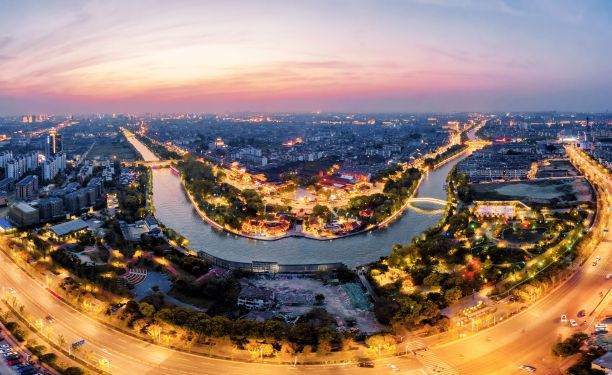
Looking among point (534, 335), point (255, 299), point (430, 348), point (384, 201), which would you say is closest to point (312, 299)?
point (255, 299)

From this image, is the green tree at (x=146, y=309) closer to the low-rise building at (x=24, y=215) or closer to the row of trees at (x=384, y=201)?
the row of trees at (x=384, y=201)

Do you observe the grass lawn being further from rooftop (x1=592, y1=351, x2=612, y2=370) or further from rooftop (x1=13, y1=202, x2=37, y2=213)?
rooftop (x1=592, y1=351, x2=612, y2=370)

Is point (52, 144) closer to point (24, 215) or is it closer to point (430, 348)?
point (24, 215)

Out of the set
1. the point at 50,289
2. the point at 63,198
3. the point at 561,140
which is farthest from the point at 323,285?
the point at 561,140

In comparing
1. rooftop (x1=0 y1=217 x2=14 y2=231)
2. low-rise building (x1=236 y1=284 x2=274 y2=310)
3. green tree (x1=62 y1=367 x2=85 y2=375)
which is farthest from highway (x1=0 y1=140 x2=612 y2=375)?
rooftop (x1=0 y1=217 x2=14 y2=231)

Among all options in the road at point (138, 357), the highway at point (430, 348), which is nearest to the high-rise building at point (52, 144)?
the highway at point (430, 348)

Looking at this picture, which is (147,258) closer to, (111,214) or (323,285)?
(323,285)

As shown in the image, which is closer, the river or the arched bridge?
the river
